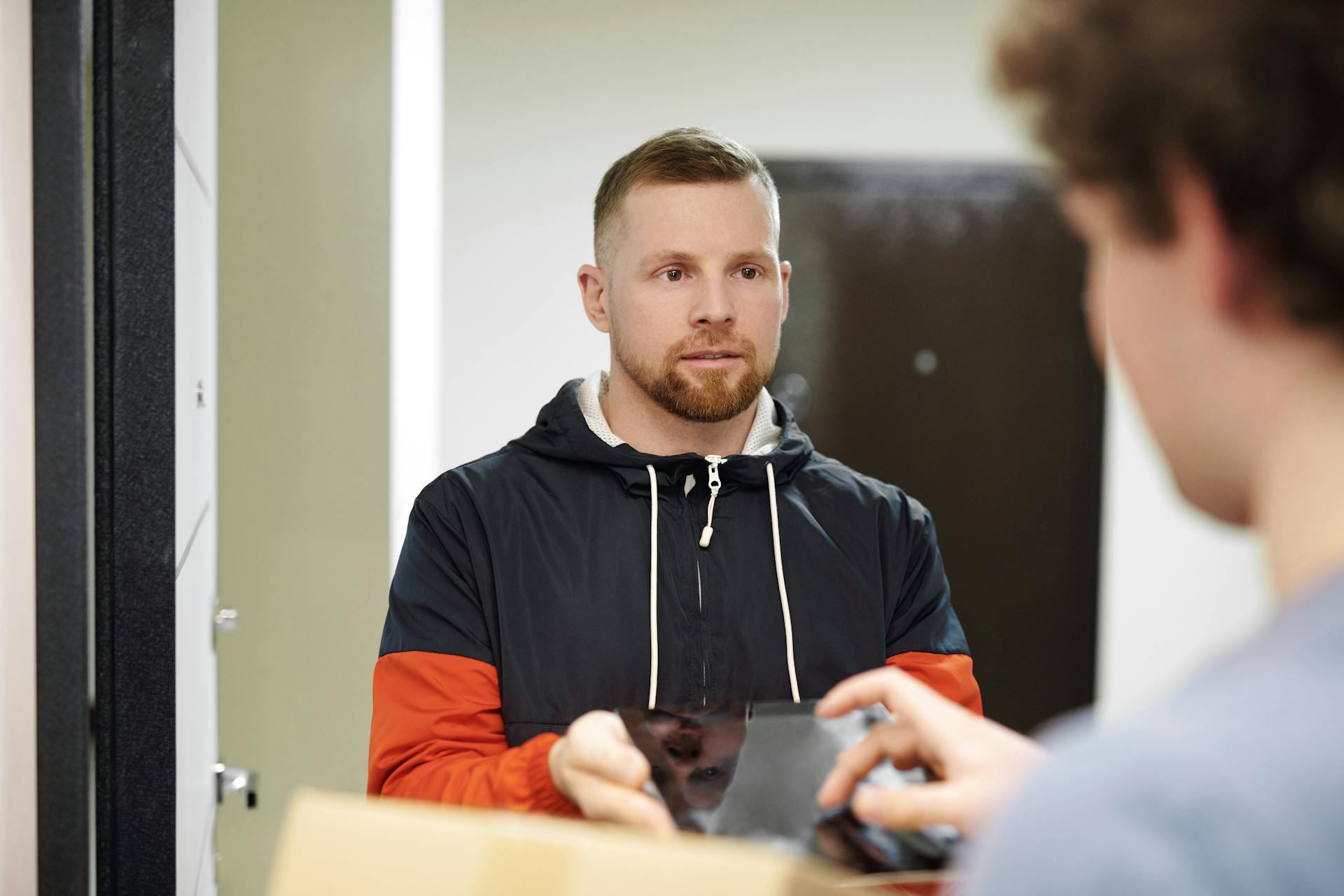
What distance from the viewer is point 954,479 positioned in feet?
10.5

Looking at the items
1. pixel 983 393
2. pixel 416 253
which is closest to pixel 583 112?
pixel 416 253

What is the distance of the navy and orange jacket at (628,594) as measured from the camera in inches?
43.1

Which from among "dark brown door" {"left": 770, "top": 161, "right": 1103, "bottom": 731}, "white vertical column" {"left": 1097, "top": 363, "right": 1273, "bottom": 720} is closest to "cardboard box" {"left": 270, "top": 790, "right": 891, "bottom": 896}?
"dark brown door" {"left": 770, "top": 161, "right": 1103, "bottom": 731}

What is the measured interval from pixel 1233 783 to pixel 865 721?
44cm

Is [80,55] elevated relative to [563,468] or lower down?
elevated

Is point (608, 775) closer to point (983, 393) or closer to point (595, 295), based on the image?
point (595, 295)

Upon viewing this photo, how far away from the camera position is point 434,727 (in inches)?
41.1

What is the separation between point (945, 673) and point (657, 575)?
0.32m

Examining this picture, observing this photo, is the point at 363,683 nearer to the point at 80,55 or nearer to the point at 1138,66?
the point at 80,55

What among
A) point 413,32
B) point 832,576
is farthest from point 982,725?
point 413,32

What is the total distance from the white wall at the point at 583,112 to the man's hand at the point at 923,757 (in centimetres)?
240

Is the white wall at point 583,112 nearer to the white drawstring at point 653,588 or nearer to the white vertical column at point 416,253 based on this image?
the white vertical column at point 416,253

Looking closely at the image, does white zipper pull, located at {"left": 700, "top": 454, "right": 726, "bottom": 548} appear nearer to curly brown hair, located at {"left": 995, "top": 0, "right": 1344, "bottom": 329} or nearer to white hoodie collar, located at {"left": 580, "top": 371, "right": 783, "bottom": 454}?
white hoodie collar, located at {"left": 580, "top": 371, "right": 783, "bottom": 454}

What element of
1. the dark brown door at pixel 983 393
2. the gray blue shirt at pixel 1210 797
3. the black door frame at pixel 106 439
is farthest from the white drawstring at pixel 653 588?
the dark brown door at pixel 983 393
